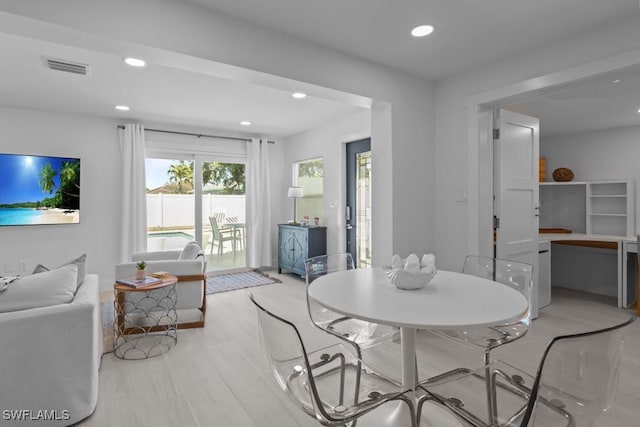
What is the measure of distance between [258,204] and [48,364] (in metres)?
4.41

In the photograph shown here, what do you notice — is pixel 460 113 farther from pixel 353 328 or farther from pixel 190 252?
pixel 190 252

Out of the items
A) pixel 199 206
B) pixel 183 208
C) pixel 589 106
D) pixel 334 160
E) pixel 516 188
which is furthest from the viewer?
pixel 199 206

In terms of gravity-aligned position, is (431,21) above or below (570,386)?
above

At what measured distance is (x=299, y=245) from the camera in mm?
5484

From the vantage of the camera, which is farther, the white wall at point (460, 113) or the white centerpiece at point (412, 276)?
the white wall at point (460, 113)

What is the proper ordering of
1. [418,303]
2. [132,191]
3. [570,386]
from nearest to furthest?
1. [570,386]
2. [418,303]
3. [132,191]

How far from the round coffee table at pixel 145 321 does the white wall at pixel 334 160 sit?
8.61 feet

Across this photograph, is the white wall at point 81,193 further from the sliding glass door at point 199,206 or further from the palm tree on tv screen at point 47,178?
the sliding glass door at point 199,206

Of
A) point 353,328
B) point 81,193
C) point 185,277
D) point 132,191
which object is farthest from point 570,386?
point 81,193

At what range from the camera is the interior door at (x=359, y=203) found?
498cm

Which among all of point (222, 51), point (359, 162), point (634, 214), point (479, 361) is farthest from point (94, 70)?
point (634, 214)

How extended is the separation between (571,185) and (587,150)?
20.8 inches

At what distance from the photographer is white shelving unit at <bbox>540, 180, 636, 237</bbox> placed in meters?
4.50

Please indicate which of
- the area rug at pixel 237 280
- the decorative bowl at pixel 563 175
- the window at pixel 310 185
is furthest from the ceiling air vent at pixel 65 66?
the decorative bowl at pixel 563 175
